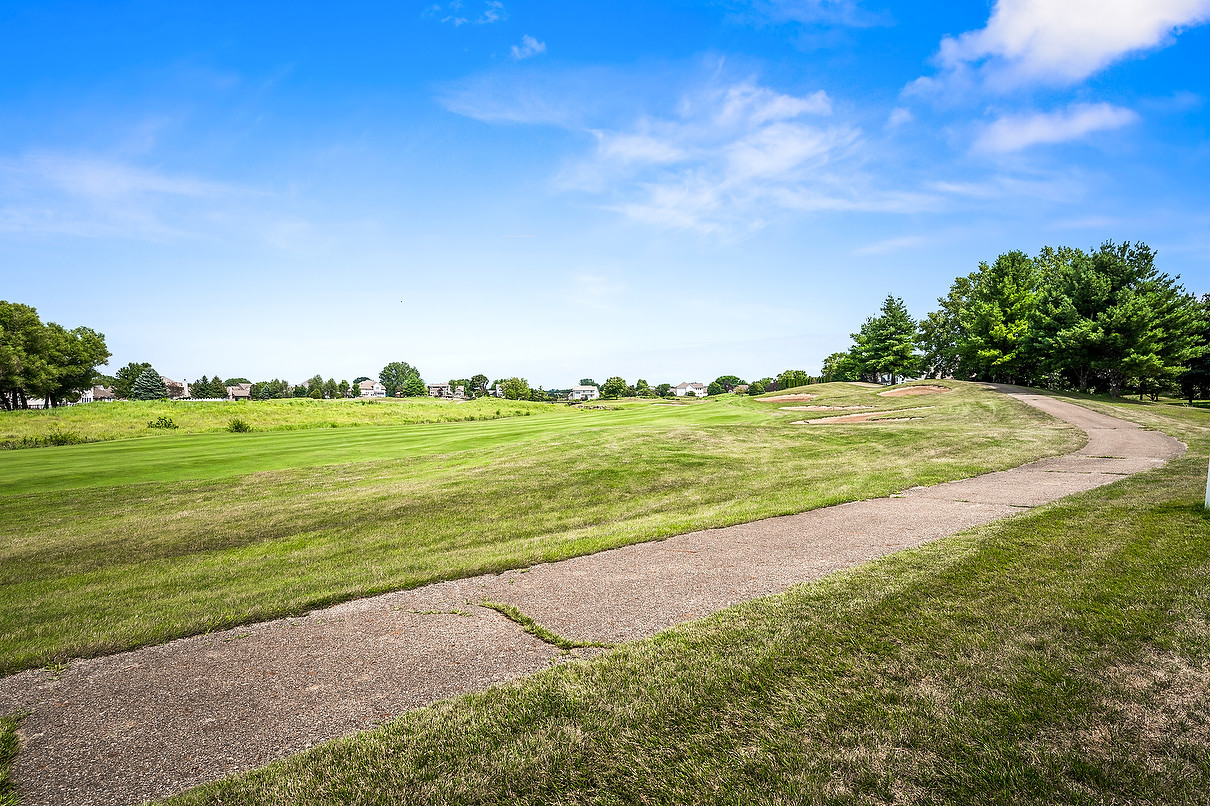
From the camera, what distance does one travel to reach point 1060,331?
128 ft

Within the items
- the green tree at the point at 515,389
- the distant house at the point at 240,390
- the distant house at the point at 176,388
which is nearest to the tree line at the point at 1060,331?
the green tree at the point at 515,389

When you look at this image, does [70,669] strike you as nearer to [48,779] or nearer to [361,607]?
[48,779]

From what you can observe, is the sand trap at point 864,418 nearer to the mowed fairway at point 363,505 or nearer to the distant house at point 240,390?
the mowed fairway at point 363,505

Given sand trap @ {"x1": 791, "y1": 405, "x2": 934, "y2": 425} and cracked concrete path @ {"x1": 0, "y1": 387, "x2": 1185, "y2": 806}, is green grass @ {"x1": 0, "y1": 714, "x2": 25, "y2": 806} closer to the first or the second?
cracked concrete path @ {"x1": 0, "y1": 387, "x2": 1185, "y2": 806}

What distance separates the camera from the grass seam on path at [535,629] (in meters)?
4.68

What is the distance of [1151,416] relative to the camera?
82.4ft

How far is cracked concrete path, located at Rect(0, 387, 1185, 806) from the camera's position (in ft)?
11.2

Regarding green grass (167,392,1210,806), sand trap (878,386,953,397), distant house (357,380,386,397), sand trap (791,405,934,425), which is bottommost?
green grass (167,392,1210,806)

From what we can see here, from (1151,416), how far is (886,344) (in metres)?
39.5

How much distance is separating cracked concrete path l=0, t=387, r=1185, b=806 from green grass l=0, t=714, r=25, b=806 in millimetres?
57

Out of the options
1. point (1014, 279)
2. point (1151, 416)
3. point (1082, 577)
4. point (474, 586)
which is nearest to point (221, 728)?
point (474, 586)

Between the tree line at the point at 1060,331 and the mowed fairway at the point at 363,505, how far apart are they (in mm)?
23524

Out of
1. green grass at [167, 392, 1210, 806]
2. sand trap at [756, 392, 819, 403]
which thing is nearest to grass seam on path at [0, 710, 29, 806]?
green grass at [167, 392, 1210, 806]

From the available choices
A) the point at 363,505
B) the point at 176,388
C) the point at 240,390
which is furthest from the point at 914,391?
the point at 176,388
